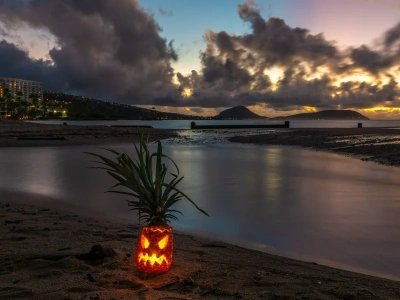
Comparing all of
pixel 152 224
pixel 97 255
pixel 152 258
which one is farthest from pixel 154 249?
pixel 97 255

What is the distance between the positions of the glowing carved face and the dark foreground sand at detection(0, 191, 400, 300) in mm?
109

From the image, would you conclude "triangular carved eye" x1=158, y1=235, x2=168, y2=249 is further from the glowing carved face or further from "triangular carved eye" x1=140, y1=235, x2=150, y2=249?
"triangular carved eye" x1=140, y1=235, x2=150, y2=249

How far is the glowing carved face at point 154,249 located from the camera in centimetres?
387

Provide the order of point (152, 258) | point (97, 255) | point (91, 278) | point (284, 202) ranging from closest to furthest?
1. point (91, 278)
2. point (152, 258)
3. point (97, 255)
4. point (284, 202)

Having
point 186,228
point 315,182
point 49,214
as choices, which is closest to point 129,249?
point 186,228

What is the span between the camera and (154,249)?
3.89 metres

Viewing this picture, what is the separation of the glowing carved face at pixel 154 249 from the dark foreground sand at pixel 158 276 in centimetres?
11

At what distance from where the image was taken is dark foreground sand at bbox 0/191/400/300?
138 inches

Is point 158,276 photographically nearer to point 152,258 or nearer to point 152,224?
point 152,258

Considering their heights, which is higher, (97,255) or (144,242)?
A: (144,242)

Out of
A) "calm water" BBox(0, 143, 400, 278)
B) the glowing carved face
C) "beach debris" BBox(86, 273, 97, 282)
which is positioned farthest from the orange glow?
"calm water" BBox(0, 143, 400, 278)

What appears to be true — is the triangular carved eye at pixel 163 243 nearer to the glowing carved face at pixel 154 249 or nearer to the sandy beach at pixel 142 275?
the glowing carved face at pixel 154 249

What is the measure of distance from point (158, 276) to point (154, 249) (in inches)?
12.7

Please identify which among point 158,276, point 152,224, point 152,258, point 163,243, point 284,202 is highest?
point 152,224
